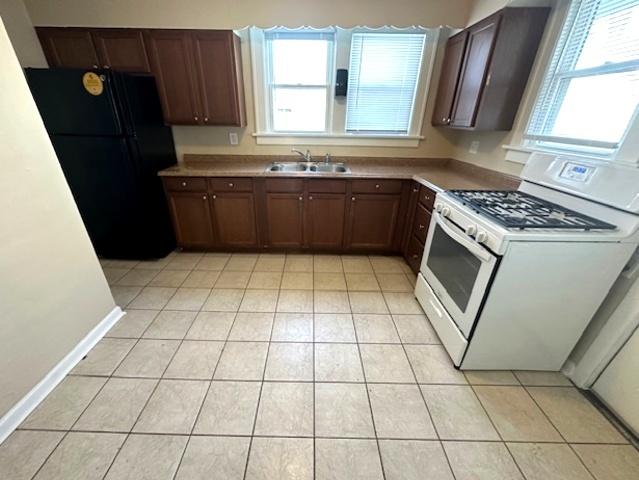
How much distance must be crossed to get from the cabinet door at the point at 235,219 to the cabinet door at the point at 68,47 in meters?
1.69

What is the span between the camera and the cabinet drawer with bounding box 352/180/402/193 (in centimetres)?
251

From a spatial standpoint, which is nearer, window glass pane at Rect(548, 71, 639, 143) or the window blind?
window glass pane at Rect(548, 71, 639, 143)

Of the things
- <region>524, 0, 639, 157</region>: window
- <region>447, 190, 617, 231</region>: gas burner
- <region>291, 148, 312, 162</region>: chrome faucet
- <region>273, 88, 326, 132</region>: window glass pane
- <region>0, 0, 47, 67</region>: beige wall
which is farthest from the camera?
<region>291, 148, 312, 162</region>: chrome faucet

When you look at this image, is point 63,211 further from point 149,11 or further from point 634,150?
point 634,150

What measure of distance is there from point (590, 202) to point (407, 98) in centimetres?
200

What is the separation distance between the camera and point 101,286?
180 centimetres

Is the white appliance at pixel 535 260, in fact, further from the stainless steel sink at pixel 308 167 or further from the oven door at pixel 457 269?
the stainless steel sink at pixel 308 167

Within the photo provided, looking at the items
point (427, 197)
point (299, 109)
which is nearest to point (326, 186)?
point (427, 197)

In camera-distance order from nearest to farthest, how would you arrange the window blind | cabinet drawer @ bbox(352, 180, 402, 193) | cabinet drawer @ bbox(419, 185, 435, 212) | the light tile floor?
1. the light tile floor
2. cabinet drawer @ bbox(419, 185, 435, 212)
3. cabinet drawer @ bbox(352, 180, 402, 193)
4. the window blind

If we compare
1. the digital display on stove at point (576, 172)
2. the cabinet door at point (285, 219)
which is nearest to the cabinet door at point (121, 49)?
the cabinet door at point (285, 219)

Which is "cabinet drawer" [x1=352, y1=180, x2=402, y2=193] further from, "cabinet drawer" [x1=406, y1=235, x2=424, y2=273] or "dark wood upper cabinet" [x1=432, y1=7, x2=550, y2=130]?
"dark wood upper cabinet" [x1=432, y1=7, x2=550, y2=130]

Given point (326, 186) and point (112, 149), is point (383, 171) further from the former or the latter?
point (112, 149)

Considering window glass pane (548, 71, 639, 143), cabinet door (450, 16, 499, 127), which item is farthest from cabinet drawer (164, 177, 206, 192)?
window glass pane (548, 71, 639, 143)

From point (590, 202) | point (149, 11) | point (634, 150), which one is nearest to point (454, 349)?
point (590, 202)
